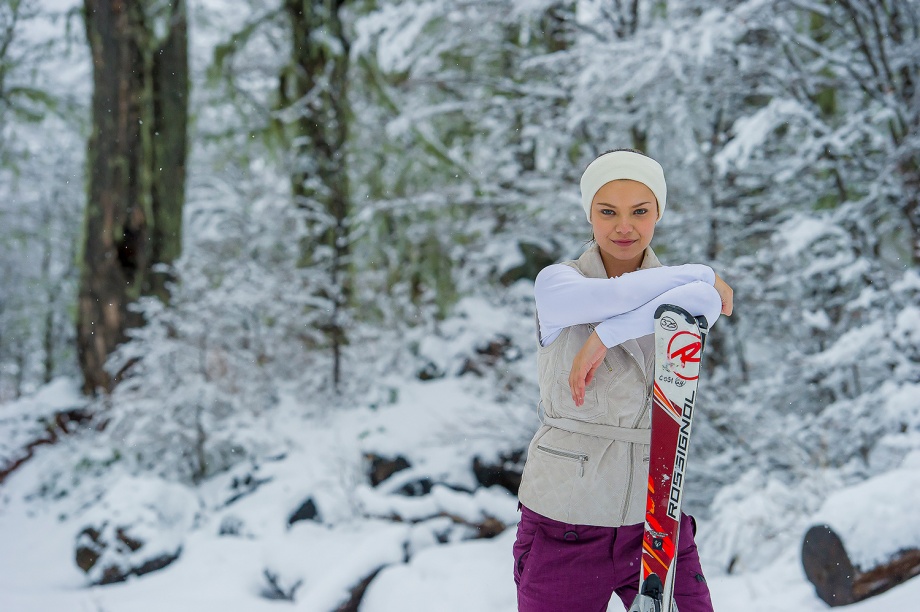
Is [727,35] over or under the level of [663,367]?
over

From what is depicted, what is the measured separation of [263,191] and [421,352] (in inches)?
181

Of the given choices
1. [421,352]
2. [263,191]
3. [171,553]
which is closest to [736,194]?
[421,352]

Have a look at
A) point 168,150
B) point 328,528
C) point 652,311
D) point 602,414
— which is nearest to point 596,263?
point 652,311

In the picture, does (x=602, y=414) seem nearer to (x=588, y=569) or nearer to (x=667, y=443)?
(x=667, y=443)

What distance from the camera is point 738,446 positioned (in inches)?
208

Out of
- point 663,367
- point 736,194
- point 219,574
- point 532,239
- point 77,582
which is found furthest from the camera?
point 532,239

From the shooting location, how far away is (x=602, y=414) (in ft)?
5.30

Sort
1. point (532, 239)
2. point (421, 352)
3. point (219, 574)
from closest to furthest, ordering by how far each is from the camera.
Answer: point (219, 574) < point (532, 239) < point (421, 352)

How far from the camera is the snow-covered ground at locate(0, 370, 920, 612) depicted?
136 inches

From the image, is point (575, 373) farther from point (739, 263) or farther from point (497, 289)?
point (497, 289)

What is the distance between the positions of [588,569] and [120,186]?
7732 millimetres

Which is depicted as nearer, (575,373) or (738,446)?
(575,373)

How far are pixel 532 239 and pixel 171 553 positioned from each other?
4222 mm

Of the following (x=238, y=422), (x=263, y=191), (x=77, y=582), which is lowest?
(x=77, y=582)
